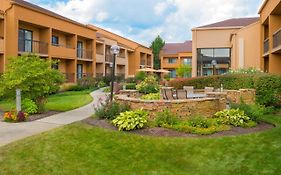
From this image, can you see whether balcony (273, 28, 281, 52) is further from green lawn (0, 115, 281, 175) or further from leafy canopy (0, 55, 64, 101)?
leafy canopy (0, 55, 64, 101)

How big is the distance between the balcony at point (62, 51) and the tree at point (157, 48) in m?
46.6

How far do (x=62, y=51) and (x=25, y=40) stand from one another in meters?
4.88

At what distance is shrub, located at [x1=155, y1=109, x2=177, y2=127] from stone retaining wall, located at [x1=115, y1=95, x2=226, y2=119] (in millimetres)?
271

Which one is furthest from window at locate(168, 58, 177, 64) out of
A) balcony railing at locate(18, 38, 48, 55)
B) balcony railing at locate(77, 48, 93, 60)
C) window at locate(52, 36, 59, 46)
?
balcony railing at locate(18, 38, 48, 55)

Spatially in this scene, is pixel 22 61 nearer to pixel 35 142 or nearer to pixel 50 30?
pixel 35 142

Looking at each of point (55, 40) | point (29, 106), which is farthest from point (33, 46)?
point (29, 106)

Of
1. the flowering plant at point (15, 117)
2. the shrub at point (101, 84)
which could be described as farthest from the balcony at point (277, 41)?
the shrub at point (101, 84)

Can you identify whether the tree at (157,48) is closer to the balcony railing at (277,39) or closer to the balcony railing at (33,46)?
the balcony railing at (33,46)

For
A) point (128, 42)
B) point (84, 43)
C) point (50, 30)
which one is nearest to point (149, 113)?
point (50, 30)

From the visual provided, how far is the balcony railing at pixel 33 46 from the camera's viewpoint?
2733 centimetres

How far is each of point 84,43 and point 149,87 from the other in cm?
1590

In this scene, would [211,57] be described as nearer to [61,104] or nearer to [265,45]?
[265,45]

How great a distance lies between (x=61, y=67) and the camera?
114ft

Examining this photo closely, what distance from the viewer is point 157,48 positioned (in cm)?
8094
